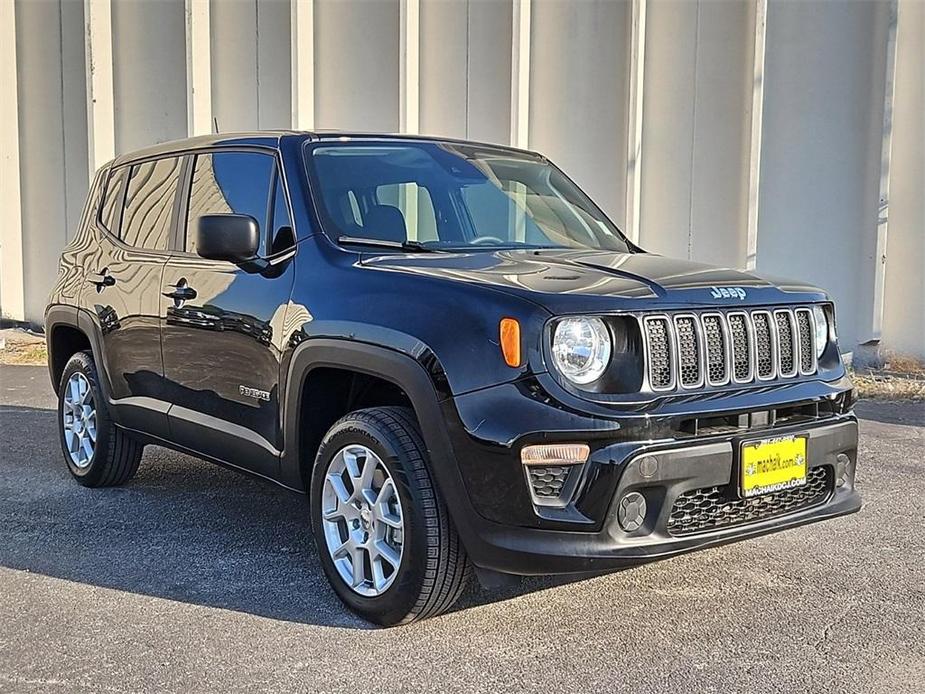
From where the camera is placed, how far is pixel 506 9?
11172 mm

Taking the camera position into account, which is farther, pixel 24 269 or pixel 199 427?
pixel 24 269

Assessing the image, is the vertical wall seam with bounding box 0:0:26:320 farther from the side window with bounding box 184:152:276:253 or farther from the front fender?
the front fender

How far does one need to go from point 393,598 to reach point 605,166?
321 inches

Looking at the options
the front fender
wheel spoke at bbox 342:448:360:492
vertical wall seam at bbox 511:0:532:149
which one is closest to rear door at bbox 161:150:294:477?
the front fender

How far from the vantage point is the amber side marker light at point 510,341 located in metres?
3.33

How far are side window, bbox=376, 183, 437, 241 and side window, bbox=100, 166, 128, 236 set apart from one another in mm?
1996

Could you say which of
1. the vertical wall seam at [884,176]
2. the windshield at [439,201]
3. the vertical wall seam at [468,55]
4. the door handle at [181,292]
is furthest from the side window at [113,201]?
the vertical wall seam at [884,176]

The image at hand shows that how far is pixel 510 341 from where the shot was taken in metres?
3.34

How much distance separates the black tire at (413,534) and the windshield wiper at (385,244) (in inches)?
29.8

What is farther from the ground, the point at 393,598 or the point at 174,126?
the point at 174,126

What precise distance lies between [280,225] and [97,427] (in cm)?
204

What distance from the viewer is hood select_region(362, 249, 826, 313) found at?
3.46 metres

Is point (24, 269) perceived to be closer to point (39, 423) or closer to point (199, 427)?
point (39, 423)

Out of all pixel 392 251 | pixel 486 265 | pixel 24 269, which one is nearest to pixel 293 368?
pixel 392 251
